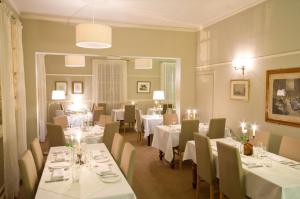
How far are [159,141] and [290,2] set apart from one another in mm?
3704

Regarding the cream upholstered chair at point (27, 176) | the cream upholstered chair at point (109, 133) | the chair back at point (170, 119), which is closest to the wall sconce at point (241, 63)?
the chair back at point (170, 119)

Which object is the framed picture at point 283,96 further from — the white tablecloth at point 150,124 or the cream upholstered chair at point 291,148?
the white tablecloth at point 150,124

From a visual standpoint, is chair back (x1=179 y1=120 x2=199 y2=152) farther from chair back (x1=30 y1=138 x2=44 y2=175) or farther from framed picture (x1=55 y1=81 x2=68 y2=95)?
framed picture (x1=55 y1=81 x2=68 y2=95)

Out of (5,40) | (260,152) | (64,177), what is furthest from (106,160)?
(5,40)

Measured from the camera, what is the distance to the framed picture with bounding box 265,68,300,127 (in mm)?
3910

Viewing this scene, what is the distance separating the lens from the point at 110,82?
10148mm

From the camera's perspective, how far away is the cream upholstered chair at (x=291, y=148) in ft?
10.8

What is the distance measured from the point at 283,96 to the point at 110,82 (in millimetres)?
7275

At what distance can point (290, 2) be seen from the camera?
13.2 feet

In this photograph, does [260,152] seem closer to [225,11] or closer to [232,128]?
[232,128]

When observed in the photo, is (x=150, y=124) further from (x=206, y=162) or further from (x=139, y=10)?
(x=206, y=162)

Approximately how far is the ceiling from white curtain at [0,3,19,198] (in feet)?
4.15

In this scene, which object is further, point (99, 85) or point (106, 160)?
point (99, 85)

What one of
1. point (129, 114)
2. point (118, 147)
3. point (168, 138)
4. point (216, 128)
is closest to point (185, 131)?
point (168, 138)
